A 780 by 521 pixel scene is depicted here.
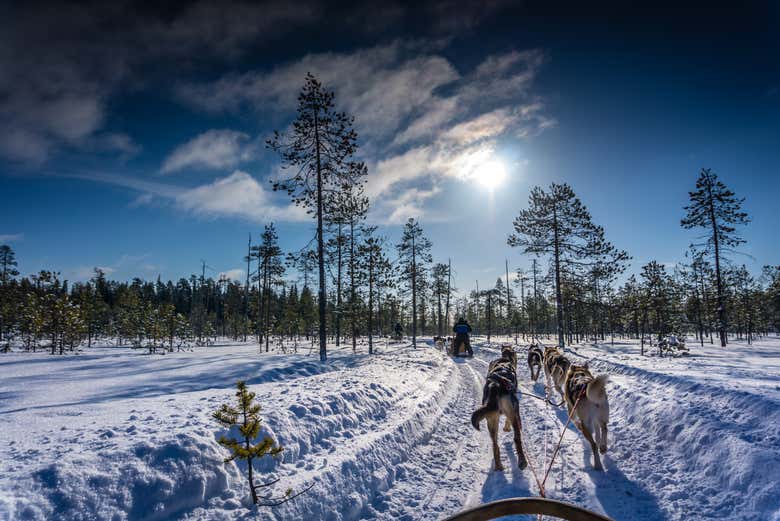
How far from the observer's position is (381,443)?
5.71 m

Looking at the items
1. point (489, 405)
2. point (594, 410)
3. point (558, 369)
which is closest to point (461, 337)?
point (558, 369)

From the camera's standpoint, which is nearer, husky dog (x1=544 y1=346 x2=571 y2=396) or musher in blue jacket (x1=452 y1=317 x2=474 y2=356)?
husky dog (x1=544 y1=346 x2=571 y2=396)

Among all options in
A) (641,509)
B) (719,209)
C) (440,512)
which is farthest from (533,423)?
(719,209)

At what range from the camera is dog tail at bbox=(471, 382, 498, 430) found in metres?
5.13

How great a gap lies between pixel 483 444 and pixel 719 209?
30.9 meters

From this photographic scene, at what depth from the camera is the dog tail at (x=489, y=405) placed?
16.8ft

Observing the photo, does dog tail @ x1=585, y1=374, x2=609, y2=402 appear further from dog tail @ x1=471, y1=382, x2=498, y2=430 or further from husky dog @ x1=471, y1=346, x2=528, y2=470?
dog tail @ x1=471, y1=382, x2=498, y2=430

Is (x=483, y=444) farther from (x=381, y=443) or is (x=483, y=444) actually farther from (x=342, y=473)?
(x=342, y=473)

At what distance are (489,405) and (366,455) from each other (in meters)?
2.22

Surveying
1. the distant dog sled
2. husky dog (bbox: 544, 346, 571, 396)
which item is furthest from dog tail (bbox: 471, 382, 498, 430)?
the distant dog sled

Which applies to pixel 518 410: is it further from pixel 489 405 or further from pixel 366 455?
pixel 366 455

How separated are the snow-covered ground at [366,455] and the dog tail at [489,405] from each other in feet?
2.86

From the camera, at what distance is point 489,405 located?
17.6ft

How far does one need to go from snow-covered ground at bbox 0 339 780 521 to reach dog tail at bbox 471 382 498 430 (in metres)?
0.87
